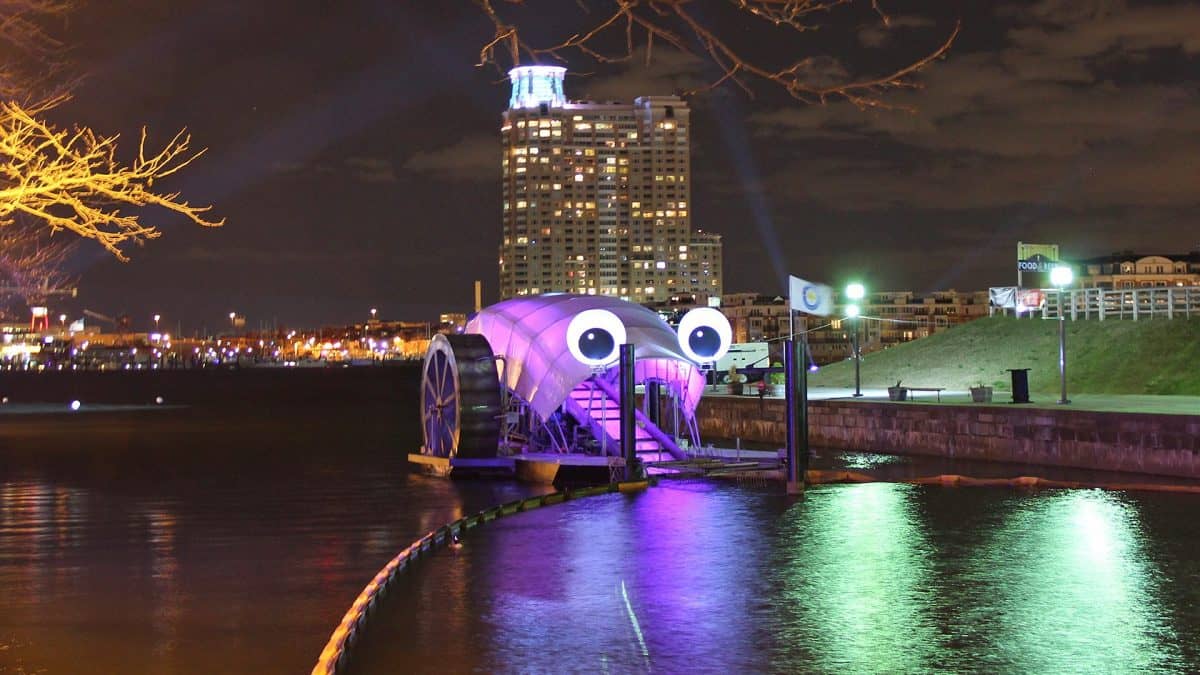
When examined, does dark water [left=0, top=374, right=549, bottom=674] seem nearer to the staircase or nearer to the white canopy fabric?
the white canopy fabric

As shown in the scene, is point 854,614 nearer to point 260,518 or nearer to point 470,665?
point 470,665

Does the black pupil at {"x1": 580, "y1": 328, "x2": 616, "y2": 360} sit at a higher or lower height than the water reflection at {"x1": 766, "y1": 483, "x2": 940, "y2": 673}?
higher

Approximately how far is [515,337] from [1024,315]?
109 ft

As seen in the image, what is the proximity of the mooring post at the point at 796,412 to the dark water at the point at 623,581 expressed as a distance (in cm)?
93

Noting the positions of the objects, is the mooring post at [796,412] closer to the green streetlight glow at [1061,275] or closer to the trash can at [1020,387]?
the trash can at [1020,387]

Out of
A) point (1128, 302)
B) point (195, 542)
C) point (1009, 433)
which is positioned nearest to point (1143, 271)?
point (1128, 302)

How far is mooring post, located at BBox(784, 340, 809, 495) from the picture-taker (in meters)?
25.8

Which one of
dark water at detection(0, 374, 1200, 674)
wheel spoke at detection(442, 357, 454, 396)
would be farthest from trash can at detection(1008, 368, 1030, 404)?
wheel spoke at detection(442, 357, 454, 396)

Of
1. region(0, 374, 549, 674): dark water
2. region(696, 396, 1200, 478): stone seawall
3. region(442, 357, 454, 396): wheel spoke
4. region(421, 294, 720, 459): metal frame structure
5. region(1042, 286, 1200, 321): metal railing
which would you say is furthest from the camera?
region(1042, 286, 1200, 321): metal railing

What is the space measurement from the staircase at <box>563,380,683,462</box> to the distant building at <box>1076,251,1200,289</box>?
519 ft

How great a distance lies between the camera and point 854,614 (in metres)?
14.1

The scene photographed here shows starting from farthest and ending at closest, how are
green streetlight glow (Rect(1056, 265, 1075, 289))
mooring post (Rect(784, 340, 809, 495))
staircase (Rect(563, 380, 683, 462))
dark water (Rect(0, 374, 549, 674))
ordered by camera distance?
green streetlight glow (Rect(1056, 265, 1075, 289)), staircase (Rect(563, 380, 683, 462)), mooring post (Rect(784, 340, 809, 495)), dark water (Rect(0, 374, 549, 674))

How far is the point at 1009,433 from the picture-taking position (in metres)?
32.9

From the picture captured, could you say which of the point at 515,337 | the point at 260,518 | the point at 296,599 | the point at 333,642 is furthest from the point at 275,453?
the point at 333,642
